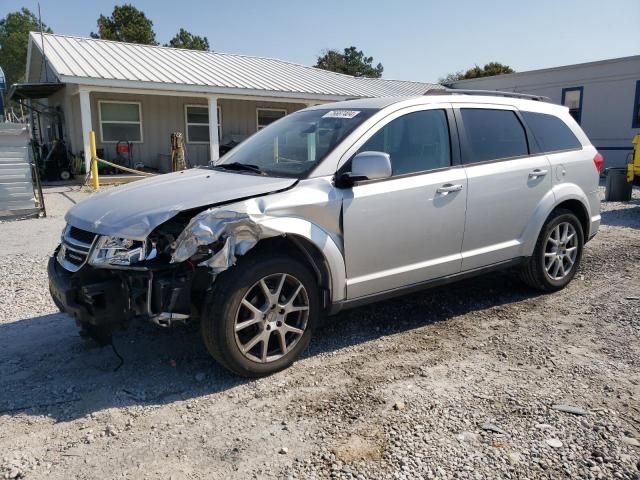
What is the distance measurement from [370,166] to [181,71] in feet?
49.9

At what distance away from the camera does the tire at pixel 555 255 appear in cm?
506

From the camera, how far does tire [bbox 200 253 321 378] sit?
3293mm

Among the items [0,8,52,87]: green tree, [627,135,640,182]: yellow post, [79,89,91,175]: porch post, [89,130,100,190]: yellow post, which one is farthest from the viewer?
[0,8,52,87]: green tree

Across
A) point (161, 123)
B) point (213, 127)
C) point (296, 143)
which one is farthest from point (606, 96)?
point (296, 143)

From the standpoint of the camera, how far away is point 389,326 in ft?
14.7

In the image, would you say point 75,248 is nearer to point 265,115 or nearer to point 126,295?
point 126,295

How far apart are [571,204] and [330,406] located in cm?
349

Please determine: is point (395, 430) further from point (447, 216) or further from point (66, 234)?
point (66, 234)

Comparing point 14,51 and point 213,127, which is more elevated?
point 14,51

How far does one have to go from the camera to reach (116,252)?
3.28 meters

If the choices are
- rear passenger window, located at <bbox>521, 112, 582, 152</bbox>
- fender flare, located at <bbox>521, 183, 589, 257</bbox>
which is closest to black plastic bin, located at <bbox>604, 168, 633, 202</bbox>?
rear passenger window, located at <bbox>521, 112, 582, 152</bbox>

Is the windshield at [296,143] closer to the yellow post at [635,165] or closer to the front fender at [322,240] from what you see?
the front fender at [322,240]

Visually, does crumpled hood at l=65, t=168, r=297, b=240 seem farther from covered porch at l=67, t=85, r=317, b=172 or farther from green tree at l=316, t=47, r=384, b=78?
green tree at l=316, t=47, r=384, b=78

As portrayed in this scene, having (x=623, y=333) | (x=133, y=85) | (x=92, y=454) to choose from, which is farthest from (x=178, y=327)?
(x=133, y=85)
